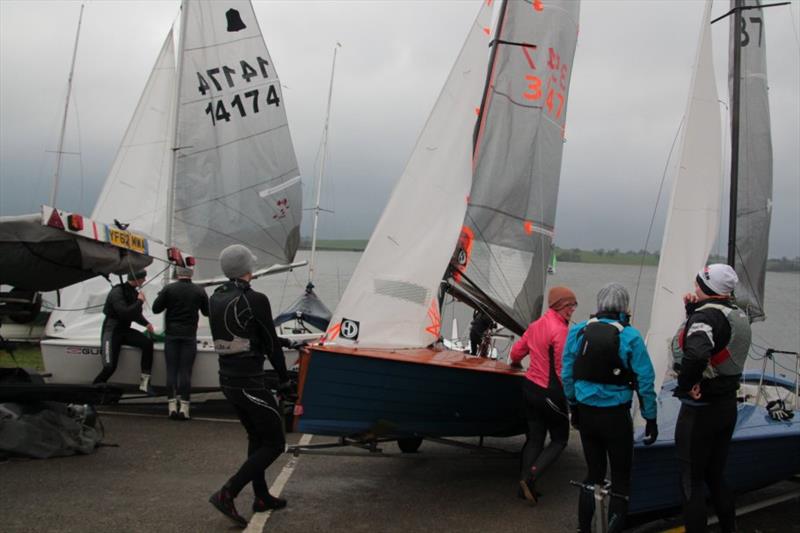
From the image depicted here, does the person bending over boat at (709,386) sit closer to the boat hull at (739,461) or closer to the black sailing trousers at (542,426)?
the boat hull at (739,461)

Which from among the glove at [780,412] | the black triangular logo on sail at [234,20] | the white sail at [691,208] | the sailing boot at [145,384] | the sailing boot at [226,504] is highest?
the black triangular logo on sail at [234,20]

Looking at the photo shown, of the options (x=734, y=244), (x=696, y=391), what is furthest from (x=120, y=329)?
(x=734, y=244)

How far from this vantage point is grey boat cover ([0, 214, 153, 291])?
591 centimetres

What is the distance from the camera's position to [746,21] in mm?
7930

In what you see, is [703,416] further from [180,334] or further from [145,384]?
[145,384]

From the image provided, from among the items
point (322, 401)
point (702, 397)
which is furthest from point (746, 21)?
point (322, 401)

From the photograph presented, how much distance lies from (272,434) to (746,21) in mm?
6481

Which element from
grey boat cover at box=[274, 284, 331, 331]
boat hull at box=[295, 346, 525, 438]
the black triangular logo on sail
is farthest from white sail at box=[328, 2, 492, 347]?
the black triangular logo on sail

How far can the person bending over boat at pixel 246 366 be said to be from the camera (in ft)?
15.0

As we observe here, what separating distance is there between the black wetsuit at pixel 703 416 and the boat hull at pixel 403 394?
1774mm

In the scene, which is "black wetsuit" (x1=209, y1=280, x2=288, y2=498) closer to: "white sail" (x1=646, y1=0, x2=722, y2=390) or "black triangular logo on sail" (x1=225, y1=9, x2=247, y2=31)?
"white sail" (x1=646, y1=0, x2=722, y2=390)

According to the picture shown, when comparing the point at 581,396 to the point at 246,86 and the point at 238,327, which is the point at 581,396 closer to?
the point at 238,327

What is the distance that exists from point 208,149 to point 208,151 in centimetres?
3

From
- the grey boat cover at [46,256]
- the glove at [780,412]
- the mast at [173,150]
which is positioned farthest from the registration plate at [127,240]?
the glove at [780,412]
